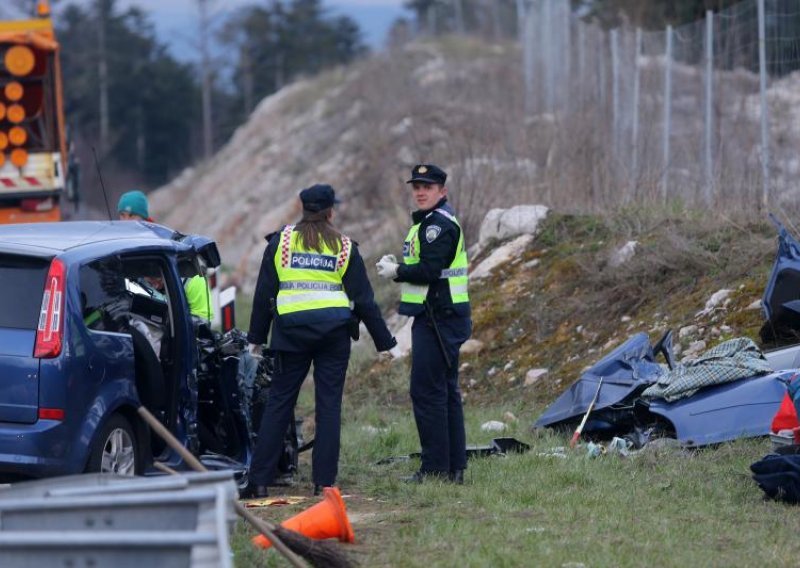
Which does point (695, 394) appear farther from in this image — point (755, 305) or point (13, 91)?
point (13, 91)

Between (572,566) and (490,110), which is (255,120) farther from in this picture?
(572,566)

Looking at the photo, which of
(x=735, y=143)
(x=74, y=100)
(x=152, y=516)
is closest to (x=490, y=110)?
(x=735, y=143)

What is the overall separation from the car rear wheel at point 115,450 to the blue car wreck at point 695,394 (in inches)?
130

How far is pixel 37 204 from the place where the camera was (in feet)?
54.1

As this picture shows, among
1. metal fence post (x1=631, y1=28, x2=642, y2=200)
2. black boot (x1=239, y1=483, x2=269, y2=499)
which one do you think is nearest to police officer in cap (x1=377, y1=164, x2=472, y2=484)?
black boot (x1=239, y1=483, x2=269, y2=499)

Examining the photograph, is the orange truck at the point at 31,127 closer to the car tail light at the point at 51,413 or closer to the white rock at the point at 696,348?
the white rock at the point at 696,348

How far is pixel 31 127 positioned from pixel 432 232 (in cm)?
1014

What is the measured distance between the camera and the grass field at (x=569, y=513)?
5.84m

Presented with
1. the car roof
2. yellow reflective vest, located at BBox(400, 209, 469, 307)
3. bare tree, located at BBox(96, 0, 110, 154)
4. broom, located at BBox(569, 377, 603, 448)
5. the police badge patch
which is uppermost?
the car roof

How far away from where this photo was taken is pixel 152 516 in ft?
14.1

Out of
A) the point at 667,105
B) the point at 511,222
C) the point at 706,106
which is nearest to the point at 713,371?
the point at 511,222

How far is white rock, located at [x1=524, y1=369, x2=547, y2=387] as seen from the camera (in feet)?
37.1

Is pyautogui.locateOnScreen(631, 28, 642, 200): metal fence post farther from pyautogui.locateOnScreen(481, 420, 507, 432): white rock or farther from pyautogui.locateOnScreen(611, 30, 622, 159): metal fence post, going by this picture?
pyautogui.locateOnScreen(481, 420, 507, 432): white rock

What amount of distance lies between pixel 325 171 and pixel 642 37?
12994 mm
